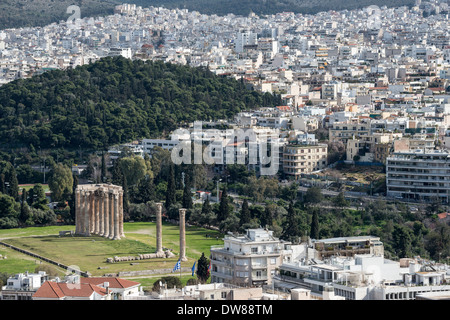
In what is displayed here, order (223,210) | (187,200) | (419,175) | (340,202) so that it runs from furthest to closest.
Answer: (187,200), (419,175), (340,202), (223,210)

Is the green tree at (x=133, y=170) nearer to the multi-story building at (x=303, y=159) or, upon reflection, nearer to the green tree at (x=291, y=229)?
the multi-story building at (x=303, y=159)

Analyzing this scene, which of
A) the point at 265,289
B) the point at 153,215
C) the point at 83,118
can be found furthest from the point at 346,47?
the point at 265,289

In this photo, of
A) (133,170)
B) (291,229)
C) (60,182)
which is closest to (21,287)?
(291,229)

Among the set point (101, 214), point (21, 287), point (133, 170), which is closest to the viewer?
point (21, 287)

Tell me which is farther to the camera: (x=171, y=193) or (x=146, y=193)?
(x=146, y=193)

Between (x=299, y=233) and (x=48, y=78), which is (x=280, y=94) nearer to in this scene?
(x=48, y=78)

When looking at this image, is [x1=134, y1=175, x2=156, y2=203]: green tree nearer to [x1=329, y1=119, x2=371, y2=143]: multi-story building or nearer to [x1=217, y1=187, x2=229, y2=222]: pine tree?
[x1=217, y1=187, x2=229, y2=222]: pine tree

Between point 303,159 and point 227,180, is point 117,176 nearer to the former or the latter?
point 227,180
